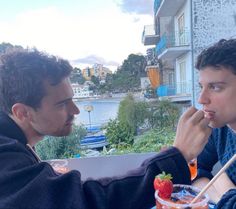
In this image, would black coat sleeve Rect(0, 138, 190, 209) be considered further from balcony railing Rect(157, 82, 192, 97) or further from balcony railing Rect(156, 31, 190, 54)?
balcony railing Rect(156, 31, 190, 54)

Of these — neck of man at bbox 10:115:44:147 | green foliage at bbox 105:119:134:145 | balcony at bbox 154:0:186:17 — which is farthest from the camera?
balcony at bbox 154:0:186:17

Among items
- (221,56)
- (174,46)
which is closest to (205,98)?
(221,56)

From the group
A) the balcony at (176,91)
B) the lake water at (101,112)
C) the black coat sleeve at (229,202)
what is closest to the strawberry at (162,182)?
the black coat sleeve at (229,202)

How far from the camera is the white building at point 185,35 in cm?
151

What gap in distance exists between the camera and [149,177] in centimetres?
49

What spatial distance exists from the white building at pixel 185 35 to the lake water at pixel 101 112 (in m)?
0.30

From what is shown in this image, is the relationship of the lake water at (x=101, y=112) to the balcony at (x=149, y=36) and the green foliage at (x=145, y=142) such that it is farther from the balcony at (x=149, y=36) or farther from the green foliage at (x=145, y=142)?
the balcony at (x=149, y=36)

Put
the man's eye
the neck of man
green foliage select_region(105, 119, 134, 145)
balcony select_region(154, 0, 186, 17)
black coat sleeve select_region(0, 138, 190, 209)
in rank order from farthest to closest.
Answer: balcony select_region(154, 0, 186, 17)
green foliage select_region(105, 119, 134, 145)
the man's eye
the neck of man
black coat sleeve select_region(0, 138, 190, 209)

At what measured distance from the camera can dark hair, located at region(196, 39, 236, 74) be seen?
2.93ft

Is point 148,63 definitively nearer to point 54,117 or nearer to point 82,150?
point 82,150

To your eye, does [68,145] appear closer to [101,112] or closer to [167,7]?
[101,112]

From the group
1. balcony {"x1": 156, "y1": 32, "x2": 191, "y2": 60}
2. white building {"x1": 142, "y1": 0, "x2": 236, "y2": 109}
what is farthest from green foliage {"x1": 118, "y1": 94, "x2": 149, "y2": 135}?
balcony {"x1": 156, "y1": 32, "x2": 191, "y2": 60}

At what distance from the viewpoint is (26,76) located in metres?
0.61

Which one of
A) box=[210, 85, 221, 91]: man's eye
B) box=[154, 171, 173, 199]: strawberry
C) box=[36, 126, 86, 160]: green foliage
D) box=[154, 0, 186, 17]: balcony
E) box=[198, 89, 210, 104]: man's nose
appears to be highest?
box=[154, 0, 186, 17]: balcony
